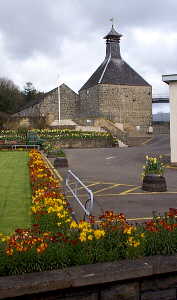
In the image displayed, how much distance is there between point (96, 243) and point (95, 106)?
167 feet

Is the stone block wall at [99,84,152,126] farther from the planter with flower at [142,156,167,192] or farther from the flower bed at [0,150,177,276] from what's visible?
the flower bed at [0,150,177,276]

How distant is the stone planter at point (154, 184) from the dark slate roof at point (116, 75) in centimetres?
4277

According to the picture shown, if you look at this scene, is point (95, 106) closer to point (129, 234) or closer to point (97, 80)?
point (97, 80)

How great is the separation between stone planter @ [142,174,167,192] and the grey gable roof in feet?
140

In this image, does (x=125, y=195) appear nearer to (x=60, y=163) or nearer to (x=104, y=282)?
(x=104, y=282)

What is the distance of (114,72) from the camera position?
181 feet

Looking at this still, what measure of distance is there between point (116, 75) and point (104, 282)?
5264cm

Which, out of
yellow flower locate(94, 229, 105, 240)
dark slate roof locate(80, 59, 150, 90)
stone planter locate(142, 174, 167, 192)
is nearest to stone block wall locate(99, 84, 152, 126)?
dark slate roof locate(80, 59, 150, 90)

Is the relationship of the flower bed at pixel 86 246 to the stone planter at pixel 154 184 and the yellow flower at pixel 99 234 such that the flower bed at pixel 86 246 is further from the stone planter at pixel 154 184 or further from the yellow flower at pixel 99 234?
the stone planter at pixel 154 184

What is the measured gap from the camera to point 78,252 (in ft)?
14.0

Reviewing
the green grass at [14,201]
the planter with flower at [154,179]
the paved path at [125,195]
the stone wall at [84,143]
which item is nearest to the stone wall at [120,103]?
the stone wall at [84,143]

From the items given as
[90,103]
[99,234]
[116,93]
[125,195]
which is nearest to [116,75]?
[116,93]

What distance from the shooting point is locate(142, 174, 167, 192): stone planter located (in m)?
11.4

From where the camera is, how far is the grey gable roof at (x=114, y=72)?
54.3 m
